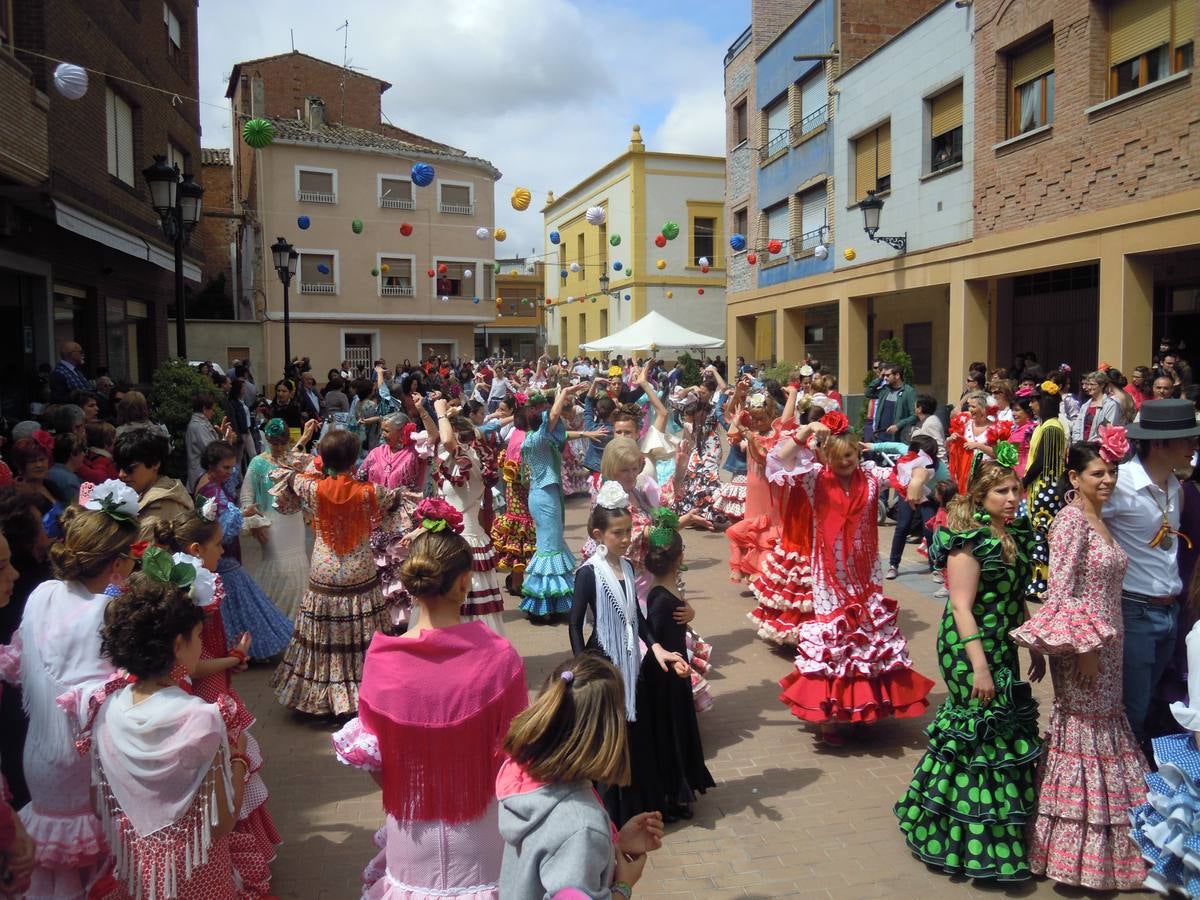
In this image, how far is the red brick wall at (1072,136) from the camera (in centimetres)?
1201

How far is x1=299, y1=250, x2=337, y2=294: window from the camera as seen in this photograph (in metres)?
35.2

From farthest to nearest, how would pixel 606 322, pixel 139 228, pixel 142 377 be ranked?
pixel 606 322 → pixel 142 377 → pixel 139 228

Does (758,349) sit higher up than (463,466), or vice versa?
(758,349)

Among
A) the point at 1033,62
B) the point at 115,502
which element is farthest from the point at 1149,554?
the point at 1033,62

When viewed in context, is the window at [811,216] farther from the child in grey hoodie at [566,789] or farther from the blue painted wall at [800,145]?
the child in grey hoodie at [566,789]

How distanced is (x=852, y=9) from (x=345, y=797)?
2177 cm

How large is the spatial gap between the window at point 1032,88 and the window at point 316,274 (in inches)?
1015

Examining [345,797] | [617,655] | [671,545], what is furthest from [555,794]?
[345,797]

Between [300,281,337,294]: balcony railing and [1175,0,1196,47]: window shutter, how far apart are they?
96.4 feet

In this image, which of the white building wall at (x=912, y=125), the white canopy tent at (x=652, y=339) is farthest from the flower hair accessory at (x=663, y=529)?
the white canopy tent at (x=652, y=339)

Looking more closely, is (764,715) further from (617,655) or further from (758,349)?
(758,349)

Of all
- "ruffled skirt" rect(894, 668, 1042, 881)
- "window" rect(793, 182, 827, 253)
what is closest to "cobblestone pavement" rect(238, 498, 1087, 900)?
"ruffled skirt" rect(894, 668, 1042, 881)

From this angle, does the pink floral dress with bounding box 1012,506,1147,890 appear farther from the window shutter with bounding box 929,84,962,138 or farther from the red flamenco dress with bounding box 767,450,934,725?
the window shutter with bounding box 929,84,962,138

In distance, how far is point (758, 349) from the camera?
28656mm
